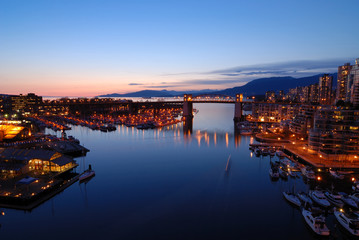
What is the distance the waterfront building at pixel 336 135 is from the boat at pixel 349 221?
8204mm

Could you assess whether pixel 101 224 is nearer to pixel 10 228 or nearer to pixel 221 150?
pixel 10 228

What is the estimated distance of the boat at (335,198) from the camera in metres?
10.8

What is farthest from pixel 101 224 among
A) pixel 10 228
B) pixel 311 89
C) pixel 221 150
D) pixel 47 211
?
pixel 311 89

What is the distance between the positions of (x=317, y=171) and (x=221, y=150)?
29.6 feet

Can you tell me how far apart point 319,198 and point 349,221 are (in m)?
2.16

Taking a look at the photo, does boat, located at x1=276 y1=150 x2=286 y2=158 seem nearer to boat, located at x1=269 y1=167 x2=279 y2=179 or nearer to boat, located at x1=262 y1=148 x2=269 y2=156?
boat, located at x1=262 y1=148 x2=269 y2=156

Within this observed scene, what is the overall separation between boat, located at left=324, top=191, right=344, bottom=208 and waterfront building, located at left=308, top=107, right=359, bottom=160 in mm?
6191

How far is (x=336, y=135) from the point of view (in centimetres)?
1684

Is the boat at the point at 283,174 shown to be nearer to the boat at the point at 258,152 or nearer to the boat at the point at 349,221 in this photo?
the boat at the point at 349,221

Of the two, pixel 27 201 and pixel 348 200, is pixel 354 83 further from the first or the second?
pixel 27 201

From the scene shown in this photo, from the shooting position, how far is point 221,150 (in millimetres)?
22828

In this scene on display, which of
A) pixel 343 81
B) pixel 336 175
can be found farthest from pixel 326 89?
pixel 336 175

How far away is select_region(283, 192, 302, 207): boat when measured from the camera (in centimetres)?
1104

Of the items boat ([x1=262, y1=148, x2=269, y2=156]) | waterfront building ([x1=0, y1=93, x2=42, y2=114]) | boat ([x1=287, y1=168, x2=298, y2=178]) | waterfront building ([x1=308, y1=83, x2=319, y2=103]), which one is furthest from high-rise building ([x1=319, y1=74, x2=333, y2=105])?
waterfront building ([x1=0, y1=93, x2=42, y2=114])
